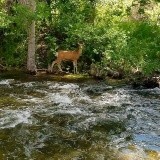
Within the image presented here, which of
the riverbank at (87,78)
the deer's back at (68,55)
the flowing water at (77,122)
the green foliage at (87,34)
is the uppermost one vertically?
the green foliage at (87,34)

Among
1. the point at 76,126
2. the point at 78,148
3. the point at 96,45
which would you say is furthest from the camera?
the point at 96,45

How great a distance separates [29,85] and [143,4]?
28.5 ft

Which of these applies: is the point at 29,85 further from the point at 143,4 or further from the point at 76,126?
the point at 143,4

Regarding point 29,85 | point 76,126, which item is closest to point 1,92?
point 29,85

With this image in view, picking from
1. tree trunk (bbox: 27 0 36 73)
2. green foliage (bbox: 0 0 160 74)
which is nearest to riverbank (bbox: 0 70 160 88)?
tree trunk (bbox: 27 0 36 73)

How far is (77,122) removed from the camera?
9.83m

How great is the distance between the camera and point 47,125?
377 inches

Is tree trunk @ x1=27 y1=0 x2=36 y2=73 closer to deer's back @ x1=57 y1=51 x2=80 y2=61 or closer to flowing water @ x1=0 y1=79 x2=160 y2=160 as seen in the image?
deer's back @ x1=57 y1=51 x2=80 y2=61

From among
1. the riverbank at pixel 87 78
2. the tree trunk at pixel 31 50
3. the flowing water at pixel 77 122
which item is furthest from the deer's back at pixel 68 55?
the flowing water at pixel 77 122

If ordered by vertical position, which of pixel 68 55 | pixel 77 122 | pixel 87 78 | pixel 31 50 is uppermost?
pixel 31 50

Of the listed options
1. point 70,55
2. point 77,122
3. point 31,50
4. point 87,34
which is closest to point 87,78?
point 70,55

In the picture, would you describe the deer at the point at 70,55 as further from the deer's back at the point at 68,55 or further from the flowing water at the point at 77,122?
the flowing water at the point at 77,122

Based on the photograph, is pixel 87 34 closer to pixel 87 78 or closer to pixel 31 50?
pixel 87 78

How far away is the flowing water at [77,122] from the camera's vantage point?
8.00 metres
